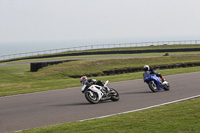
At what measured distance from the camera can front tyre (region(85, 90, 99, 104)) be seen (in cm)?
1461

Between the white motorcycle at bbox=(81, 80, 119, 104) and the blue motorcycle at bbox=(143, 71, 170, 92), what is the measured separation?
3.11m

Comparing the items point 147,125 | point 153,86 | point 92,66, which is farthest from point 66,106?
point 92,66

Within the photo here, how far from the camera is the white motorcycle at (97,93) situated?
14.7m

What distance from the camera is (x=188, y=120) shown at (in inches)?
355

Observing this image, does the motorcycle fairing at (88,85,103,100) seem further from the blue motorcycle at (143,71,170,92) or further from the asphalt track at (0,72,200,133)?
the blue motorcycle at (143,71,170,92)

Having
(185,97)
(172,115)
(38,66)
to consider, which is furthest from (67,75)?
(172,115)

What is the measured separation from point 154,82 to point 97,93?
4.42m

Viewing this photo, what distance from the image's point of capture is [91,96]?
1479 cm

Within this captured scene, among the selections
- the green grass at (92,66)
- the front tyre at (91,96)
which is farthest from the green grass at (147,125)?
the green grass at (92,66)

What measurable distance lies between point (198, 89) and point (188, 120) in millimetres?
9655

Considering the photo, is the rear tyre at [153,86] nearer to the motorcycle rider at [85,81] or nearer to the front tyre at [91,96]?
the front tyre at [91,96]

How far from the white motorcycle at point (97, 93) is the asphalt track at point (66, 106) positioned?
0.27 metres

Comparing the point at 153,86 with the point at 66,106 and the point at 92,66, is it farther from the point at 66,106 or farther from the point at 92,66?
the point at 92,66

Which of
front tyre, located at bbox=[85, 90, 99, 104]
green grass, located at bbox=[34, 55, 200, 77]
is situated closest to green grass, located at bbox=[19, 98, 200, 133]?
front tyre, located at bbox=[85, 90, 99, 104]
